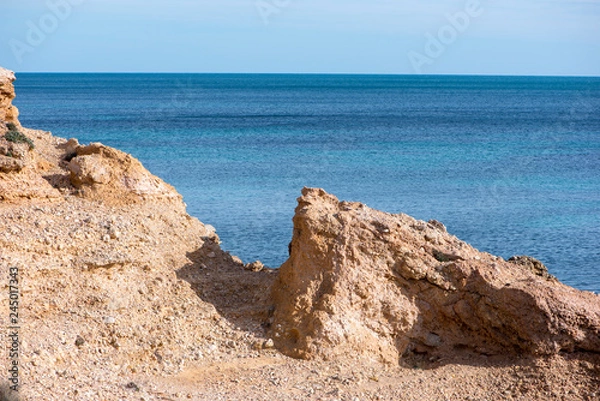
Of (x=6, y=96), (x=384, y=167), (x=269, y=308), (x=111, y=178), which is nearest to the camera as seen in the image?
(x=269, y=308)

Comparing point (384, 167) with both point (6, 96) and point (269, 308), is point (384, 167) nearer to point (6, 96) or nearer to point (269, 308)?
point (6, 96)

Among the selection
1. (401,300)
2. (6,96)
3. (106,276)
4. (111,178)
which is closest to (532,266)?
(401,300)

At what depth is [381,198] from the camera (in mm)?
39312

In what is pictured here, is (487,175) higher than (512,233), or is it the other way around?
(487,175)

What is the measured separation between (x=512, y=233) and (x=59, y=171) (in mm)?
20806

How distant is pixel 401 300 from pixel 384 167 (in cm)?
3643

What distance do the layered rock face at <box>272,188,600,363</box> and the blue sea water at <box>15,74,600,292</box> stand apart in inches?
415

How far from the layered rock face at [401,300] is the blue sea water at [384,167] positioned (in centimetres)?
1055

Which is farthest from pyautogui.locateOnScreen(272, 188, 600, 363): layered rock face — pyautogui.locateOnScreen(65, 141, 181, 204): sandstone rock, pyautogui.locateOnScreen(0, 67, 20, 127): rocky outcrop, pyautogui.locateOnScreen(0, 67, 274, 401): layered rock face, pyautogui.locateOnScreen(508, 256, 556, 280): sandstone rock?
pyautogui.locateOnScreen(0, 67, 20, 127): rocky outcrop

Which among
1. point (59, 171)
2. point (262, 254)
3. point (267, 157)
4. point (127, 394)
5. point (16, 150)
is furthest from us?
point (267, 157)

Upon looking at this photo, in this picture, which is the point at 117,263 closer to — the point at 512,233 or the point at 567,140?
the point at 512,233

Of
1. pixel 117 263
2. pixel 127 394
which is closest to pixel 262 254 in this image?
pixel 117 263

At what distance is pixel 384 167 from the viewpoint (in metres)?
50.9

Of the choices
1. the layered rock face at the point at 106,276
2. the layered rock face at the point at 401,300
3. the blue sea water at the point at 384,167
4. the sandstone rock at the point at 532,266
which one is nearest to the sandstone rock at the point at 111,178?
the layered rock face at the point at 106,276
